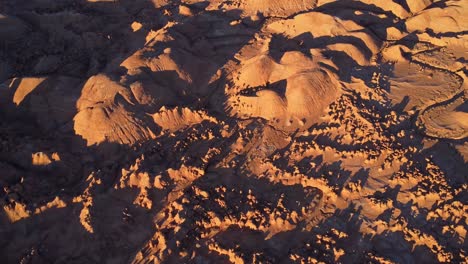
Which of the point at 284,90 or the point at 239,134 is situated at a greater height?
the point at 284,90

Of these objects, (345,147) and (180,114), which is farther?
(180,114)

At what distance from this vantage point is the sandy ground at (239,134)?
274 inches

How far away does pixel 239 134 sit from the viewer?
28.8 ft

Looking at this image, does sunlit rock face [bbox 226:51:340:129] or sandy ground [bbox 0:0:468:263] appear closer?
sandy ground [bbox 0:0:468:263]

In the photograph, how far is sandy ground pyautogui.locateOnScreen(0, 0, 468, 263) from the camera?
6.96m

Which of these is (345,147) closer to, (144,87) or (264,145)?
(264,145)

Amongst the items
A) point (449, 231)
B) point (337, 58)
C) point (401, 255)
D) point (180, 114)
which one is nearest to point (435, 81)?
point (337, 58)

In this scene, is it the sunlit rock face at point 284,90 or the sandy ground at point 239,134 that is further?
the sunlit rock face at point 284,90

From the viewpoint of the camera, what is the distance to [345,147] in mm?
8312

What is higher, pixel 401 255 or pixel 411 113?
pixel 411 113

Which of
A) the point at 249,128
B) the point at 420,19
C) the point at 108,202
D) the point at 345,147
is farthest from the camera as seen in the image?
the point at 420,19

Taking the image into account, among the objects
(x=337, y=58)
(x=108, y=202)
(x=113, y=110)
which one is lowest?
(x=108, y=202)

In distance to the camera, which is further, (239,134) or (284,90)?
(284,90)

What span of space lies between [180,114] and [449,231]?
5.40m
